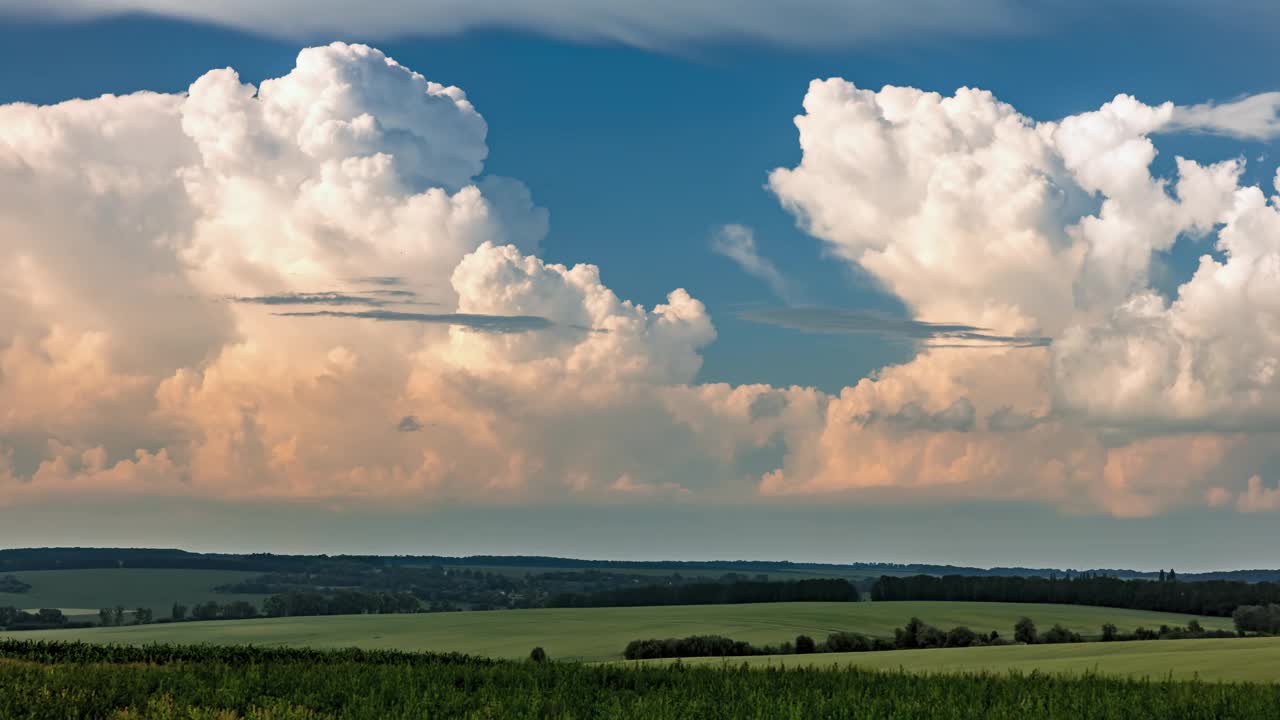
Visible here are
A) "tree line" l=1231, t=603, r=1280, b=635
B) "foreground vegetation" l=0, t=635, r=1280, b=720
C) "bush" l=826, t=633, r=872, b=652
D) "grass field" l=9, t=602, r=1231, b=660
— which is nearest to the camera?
"foreground vegetation" l=0, t=635, r=1280, b=720

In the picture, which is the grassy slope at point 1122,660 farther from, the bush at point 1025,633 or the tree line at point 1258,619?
the tree line at point 1258,619

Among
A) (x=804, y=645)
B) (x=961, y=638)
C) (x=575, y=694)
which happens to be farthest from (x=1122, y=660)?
(x=804, y=645)

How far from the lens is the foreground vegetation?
37.9 metres

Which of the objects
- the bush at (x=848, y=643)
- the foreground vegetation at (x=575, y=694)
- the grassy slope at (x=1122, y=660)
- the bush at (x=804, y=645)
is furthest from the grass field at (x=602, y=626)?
the foreground vegetation at (x=575, y=694)

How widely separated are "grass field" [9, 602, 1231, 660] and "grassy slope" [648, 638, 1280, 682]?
42.6m

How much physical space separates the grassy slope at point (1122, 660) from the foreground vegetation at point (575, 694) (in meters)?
5.46

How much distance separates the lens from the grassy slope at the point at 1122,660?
54.8 m

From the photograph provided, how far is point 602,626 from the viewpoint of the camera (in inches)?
6152

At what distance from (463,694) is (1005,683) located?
20.3 metres

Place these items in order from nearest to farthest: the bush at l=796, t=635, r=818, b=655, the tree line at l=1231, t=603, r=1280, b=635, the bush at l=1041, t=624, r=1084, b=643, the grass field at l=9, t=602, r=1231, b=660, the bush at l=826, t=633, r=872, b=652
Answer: the bush at l=1041, t=624, r=1084, b=643 < the bush at l=796, t=635, r=818, b=655 < the bush at l=826, t=633, r=872, b=652 < the tree line at l=1231, t=603, r=1280, b=635 < the grass field at l=9, t=602, r=1231, b=660

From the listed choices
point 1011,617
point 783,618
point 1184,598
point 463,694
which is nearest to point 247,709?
point 463,694

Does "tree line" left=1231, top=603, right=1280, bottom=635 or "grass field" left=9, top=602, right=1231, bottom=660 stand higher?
"tree line" left=1231, top=603, right=1280, bottom=635

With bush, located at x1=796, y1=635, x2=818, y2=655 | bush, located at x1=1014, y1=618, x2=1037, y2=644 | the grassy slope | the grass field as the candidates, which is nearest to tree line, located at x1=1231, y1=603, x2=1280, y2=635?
the grass field

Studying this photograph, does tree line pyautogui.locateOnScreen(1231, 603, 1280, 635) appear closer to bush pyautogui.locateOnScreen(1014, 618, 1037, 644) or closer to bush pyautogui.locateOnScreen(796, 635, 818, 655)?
bush pyautogui.locateOnScreen(1014, 618, 1037, 644)
